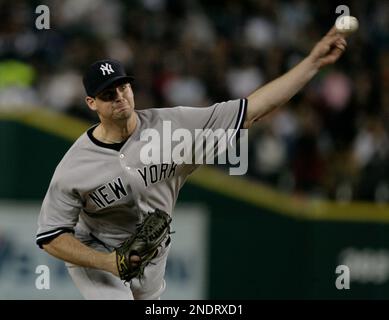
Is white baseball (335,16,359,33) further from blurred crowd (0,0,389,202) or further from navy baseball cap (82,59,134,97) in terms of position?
blurred crowd (0,0,389,202)

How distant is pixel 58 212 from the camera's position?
541 centimetres

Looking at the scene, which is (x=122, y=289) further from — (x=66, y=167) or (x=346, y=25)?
(x=346, y=25)

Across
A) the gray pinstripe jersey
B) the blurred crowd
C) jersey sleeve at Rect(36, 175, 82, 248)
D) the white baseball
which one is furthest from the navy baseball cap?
the blurred crowd

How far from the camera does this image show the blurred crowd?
10562 millimetres

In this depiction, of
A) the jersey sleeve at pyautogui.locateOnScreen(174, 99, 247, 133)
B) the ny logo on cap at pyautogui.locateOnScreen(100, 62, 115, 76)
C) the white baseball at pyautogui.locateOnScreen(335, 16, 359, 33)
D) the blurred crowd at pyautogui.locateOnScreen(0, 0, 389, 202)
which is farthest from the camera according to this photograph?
the blurred crowd at pyautogui.locateOnScreen(0, 0, 389, 202)

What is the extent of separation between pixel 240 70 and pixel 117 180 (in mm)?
6275

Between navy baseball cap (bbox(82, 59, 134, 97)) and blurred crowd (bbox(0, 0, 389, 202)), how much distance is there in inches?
170

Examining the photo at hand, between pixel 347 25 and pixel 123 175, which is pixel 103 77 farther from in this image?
pixel 347 25

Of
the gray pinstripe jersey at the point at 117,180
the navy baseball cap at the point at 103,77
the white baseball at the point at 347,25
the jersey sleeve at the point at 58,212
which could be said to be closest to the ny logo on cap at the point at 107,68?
the navy baseball cap at the point at 103,77

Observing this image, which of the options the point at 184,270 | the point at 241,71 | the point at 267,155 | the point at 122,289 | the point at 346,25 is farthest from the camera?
the point at 241,71

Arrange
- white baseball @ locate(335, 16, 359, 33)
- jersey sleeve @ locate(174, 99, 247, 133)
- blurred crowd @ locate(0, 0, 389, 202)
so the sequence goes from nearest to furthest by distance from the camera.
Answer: white baseball @ locate(335, 16, 359, 33)
jersey sleeve @ locate(174, 99, 247, 133)
blurred crowd @ locate(0, 0, 389, 202)
